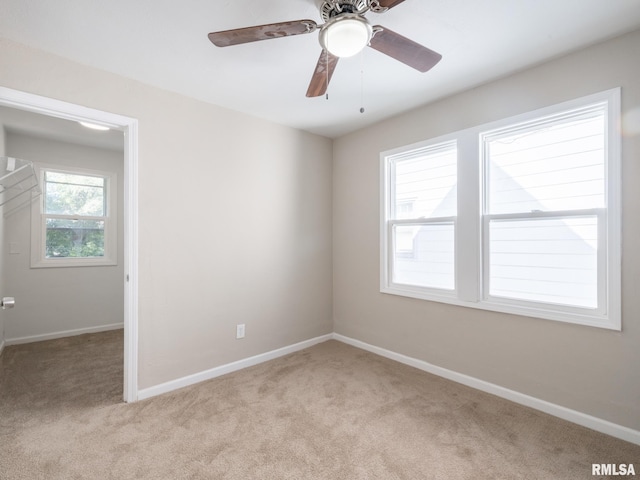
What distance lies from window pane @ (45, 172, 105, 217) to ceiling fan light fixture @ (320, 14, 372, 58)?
4.09 meters

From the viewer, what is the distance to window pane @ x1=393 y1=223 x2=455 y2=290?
9.10 feet

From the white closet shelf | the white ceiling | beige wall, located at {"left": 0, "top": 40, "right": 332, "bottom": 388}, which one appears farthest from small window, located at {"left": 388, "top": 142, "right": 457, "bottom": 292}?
the white closet shelf

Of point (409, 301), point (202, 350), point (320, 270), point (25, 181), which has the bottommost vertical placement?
point (202, 350)

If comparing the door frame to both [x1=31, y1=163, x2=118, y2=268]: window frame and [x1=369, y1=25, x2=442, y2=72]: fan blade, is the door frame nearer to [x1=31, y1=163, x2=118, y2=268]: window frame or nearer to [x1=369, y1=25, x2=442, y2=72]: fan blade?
[x1=369, y1=25, x2=442, y2=72]: fan blade

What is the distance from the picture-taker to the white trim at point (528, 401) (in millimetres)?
1876

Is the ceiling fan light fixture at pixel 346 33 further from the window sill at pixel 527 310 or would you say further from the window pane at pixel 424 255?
the window sill at pixel 527 310

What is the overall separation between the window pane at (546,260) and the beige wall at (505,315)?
0.58 ft

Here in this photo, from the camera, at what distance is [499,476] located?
62.7 inches

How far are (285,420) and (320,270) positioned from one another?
1.83 metres

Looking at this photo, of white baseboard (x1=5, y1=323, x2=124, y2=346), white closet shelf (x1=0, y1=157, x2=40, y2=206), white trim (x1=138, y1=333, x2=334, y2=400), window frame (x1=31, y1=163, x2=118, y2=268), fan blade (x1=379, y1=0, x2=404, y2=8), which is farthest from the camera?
window frame (x1=31, y1=163, x2=118, y2=268)

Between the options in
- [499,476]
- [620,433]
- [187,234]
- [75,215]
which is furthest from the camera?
[75,215]

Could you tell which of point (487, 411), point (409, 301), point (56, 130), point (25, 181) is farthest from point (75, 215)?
point (487, 411)

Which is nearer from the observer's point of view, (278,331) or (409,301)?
(409,301)

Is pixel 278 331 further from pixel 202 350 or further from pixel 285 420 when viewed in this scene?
pixel 285 420
